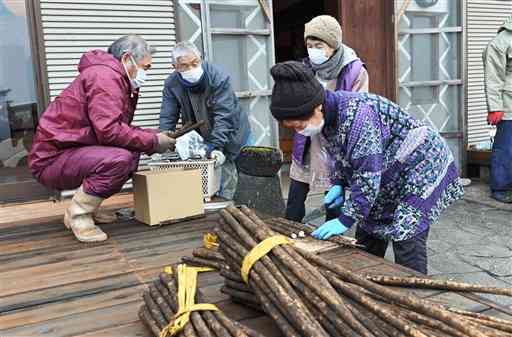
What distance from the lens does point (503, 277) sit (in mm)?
3418

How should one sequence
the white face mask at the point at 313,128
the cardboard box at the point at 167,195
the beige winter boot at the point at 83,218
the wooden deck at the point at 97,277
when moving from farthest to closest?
the cardboard box at the point at 167,195, the beige winter boot at the point at 83,218, the white face mask at the point at 313,128, the wooden deck at the point at 97,277

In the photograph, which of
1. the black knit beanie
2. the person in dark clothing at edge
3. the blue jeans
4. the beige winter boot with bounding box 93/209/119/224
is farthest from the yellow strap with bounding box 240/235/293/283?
the blue jeans

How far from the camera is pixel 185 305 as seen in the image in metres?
1.63

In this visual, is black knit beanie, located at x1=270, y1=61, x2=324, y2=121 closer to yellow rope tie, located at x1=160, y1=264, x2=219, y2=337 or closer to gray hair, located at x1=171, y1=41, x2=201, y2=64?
yellow rope tie, located at x1=160, y1=264, x2=219, y2=337

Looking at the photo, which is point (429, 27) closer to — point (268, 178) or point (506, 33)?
point (506, 33)

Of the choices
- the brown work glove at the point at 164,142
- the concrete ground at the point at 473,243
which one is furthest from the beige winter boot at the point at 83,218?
the concrete ground at the point at 473,243

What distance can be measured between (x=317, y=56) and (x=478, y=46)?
417 centimetres

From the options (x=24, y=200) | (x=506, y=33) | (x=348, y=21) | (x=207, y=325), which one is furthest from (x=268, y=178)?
(x=506, y=33)

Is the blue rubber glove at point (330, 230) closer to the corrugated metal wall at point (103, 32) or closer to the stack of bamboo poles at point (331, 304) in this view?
the stack of bamboo poles at point (331, 304)

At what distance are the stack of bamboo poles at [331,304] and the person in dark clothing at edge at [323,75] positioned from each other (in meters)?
1.58

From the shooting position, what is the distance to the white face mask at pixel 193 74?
148 inches

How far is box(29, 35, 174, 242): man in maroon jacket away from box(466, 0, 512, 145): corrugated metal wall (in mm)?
4855

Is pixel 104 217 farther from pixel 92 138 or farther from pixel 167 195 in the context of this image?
pixel 92 138

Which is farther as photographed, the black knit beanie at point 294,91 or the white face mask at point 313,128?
the white face mask at point 313,128
